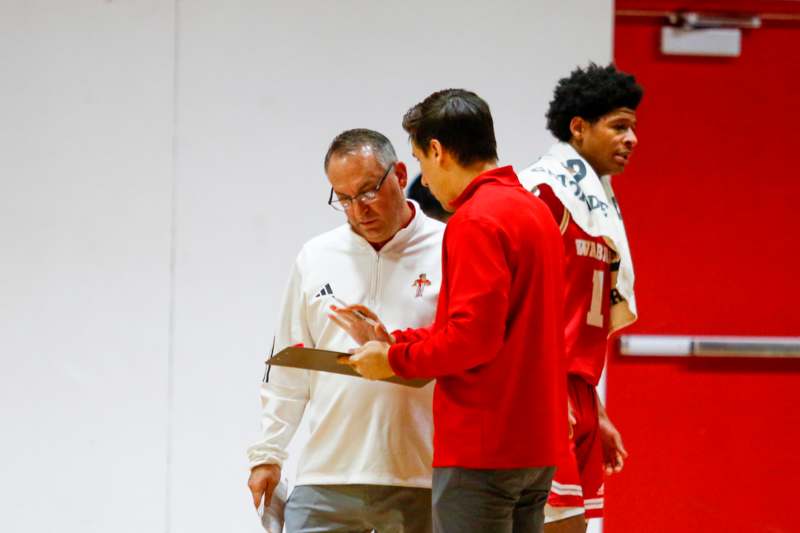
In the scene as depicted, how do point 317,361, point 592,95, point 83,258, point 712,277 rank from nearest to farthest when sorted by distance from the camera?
→ point 317,361, point 592,95, point 83,258, point 712,277

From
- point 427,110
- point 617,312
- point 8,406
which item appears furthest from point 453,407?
point 8,406

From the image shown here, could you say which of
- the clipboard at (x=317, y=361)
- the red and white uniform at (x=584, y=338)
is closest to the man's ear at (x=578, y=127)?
the red and white uniform at (x=584, y=338)

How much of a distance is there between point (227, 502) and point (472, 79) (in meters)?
1.71

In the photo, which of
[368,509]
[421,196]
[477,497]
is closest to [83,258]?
[421,196]

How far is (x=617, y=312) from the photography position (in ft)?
8.69

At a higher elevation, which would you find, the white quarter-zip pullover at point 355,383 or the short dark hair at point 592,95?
the short dark hair at point 592,95

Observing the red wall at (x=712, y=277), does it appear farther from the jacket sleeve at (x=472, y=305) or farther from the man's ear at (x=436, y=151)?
the jacket sleeve at (x=472, y=305)

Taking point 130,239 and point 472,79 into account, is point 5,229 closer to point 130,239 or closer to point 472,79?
point 130,239

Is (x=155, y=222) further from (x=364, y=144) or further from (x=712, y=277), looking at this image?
(x=712, y=277)

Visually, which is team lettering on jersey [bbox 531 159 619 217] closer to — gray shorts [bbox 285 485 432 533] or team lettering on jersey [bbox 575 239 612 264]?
team lettering on jersey [bbox 575 239 612 264]

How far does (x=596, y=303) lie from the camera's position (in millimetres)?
2582

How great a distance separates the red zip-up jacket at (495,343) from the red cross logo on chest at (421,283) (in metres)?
0.31

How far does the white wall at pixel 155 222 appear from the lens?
11.8 feet

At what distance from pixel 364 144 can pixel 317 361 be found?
0.53 metres
